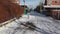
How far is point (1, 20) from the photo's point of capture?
12.5 meters

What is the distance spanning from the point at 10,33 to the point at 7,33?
20 centimetres

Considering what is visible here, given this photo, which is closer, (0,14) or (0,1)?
(0,14)

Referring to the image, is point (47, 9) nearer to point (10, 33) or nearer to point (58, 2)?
point (58, 2)

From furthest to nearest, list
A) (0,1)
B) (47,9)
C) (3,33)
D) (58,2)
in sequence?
(58,2), (47,9), (0,1), (3,33)

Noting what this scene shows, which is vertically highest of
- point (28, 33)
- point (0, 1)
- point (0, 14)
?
point (0, 1)

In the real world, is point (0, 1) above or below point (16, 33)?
above

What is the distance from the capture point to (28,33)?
10.1 meters

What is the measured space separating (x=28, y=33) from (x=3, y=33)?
174cm

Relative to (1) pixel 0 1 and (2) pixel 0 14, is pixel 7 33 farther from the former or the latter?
(1) pixel 0 1

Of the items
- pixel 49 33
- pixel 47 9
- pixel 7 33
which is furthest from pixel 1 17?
pixel 47 9

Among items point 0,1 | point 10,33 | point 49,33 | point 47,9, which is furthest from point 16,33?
point 47,9

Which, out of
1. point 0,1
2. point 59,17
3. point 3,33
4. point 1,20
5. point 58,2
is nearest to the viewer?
point 3,33

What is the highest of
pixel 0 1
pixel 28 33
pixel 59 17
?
pixel 0 1

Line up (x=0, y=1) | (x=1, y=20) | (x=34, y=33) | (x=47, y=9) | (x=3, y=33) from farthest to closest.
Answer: (x=47, y=9)
(x=0, y=1)
(x=1, y=20)
(x=34, y=33)
(x=3, y=33)
